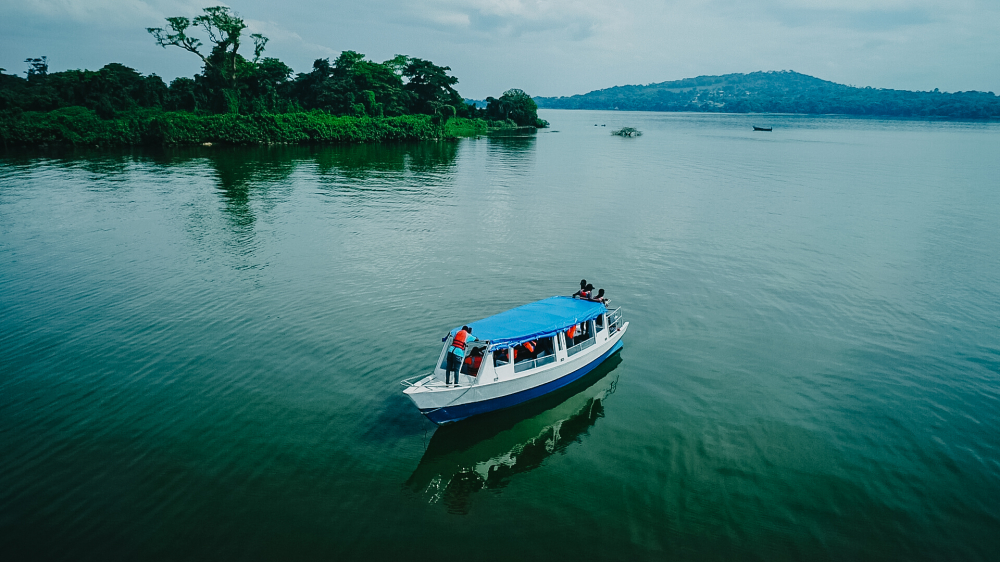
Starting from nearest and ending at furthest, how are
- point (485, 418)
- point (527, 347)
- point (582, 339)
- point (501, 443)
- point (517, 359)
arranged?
point (501, 443) < point (485, 418) < point (517, 359) < point (527, 347) < point (582, 339)

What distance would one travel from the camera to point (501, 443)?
1714 cm

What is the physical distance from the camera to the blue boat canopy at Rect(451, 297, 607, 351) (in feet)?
57.2

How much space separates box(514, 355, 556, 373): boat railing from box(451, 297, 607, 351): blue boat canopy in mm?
831

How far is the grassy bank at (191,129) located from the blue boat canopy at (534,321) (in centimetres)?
7849

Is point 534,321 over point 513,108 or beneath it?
beneath

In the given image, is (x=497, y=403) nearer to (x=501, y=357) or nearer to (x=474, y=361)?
(x=501, y=357)

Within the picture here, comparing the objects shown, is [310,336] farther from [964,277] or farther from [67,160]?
[67,160]

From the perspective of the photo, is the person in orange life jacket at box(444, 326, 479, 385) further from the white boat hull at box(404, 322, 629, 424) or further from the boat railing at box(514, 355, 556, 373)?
the boat railing at box(514, 355, 556, 373)

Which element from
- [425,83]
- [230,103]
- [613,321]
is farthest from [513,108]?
[613,321]

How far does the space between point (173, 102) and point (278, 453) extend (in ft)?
Result: 312

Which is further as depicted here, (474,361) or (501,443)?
(474,361)

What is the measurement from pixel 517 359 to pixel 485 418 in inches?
89.3

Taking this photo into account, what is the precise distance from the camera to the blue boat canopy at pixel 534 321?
17.4 m

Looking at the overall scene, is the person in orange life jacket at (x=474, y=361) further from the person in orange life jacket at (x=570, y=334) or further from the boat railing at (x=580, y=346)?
the person in orange life jacket at (x=570, y=334)
